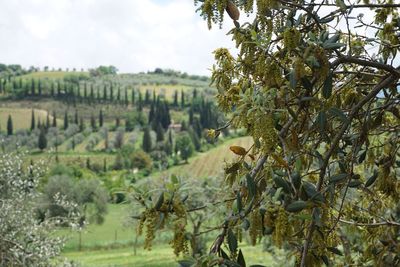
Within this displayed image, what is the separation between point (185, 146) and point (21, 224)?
7111cm

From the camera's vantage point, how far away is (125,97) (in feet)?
406

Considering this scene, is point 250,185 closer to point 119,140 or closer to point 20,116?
point 119,140

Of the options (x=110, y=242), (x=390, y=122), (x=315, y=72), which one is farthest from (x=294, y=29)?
(x=110, y=242)

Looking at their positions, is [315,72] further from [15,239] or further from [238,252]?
[15,239]

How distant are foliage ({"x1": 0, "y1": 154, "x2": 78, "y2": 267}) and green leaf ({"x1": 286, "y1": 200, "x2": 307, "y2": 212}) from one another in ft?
30.1

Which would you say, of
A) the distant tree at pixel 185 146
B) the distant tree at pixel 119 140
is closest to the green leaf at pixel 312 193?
the distant tree at pixel 185 146

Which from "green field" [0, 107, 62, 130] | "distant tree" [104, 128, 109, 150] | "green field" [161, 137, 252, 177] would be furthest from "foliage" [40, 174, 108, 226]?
"green field" [0, 107, 62, 130]

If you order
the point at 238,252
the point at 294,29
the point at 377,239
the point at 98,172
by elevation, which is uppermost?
the point at 294,29

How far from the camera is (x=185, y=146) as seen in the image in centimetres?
8300

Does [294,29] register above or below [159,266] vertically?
above

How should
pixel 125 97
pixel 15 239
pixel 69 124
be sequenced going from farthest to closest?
pixel 125 97, pixel 69 124, pixel 15 239

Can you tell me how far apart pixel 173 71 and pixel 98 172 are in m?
90.7

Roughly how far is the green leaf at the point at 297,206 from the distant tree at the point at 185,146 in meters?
80.6

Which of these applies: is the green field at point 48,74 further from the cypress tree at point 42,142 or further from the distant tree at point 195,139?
the distant tree at point 195,139
